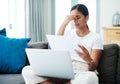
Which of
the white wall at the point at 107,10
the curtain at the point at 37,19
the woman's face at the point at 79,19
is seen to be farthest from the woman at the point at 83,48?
the white wall at the point at 107,10

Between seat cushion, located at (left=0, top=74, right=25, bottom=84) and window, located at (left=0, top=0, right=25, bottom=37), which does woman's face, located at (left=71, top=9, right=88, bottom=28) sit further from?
window, located at (left=0, top=0, right=25, bottom=37)

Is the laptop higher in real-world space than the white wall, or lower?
lower

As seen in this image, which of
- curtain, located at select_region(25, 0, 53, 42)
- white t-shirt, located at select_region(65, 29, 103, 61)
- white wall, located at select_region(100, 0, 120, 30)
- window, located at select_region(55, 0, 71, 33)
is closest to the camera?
white t-shirt, located at select_region(65, 29, 103, 61)

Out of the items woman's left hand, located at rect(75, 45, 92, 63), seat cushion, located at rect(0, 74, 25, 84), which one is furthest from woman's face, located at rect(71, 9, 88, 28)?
seat cushion, located at rect(0, 74, 25, 84)

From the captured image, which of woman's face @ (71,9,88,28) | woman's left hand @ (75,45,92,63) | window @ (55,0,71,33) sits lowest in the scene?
woman's left hand @ (75,45,92,63)

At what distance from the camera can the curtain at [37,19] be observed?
4590 millimetres

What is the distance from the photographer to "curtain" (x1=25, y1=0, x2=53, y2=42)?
4.59m

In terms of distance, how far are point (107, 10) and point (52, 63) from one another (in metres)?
3.25

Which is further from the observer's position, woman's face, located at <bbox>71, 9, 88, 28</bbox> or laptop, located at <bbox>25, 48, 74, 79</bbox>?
woman's face, located at <bbox>71, 9, 88, 28</bbox>

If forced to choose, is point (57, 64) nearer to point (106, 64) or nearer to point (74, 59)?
point (74, 59)

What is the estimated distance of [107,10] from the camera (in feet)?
16.0

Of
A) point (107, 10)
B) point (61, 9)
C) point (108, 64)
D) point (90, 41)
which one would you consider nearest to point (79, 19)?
point (90, 41)

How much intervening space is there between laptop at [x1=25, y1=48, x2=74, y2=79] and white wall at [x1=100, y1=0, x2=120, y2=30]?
3151 millimetres

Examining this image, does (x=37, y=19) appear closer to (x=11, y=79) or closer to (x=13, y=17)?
(x=13, y=17)
